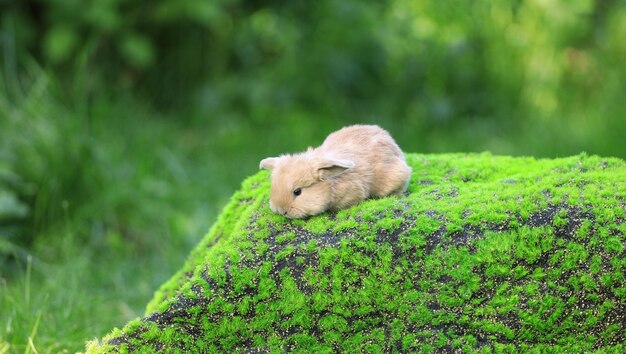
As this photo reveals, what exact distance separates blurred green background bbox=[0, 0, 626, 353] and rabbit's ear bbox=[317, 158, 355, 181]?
10.0ft

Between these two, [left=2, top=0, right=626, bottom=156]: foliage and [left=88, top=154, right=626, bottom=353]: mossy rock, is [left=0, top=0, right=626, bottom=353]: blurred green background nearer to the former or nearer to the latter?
[left=2, top=0, right=626, bottom=156]: foliage

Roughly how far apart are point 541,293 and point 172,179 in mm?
5113

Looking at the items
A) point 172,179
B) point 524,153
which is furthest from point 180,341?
point 524,153

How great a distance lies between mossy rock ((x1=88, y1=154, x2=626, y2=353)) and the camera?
3064 mm

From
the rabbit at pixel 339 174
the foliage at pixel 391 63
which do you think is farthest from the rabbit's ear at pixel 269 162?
the foliage at pixel 391 63

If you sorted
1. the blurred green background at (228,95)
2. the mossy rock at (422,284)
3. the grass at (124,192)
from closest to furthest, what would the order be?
the mossy rock at (422,284), the grass at (124,192), the blurred green background at (228,95)

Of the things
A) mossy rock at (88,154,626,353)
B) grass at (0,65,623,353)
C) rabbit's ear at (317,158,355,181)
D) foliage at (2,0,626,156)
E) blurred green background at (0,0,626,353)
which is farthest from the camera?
foliage at (2,0,626,156)

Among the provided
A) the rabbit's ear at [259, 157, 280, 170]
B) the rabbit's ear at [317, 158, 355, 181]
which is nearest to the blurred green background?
the rabbit's ear at [259, 157, 280, 170]

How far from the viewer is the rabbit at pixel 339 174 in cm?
338

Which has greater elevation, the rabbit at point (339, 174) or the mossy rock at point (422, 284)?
the rabbit at point (339, 174)

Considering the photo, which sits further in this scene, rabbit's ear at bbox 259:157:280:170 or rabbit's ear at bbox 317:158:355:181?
rabbit's ear at bbox 259:157:280:170

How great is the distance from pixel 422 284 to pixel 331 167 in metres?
0.69

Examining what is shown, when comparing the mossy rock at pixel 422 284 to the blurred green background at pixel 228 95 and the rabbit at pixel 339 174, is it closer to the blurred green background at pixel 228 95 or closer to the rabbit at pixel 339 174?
the rabbit at pixel 339 174

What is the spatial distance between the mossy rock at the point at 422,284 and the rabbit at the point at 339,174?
11 centimetres
